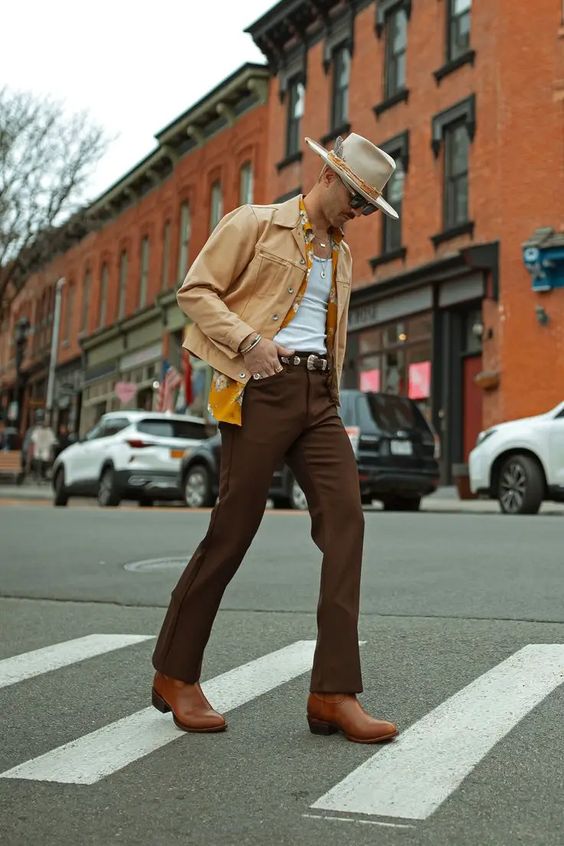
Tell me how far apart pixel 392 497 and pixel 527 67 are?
9.65 m

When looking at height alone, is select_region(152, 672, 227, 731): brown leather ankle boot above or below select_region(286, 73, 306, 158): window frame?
below

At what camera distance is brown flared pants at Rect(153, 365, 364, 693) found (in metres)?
3.82

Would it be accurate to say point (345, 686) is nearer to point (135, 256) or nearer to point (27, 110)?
point (27, 110)

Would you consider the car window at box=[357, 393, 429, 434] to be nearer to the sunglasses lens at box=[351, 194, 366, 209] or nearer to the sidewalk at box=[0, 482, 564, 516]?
the sidewalk at box=[0, 482, 564, 516]

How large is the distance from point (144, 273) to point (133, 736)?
37.7m

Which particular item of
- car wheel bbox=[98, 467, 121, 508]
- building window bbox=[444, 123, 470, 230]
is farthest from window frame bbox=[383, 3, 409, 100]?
car wheel bbox=[98, 467, 121, 508]

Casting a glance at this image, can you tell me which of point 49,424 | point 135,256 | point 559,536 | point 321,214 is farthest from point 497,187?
point 49,424

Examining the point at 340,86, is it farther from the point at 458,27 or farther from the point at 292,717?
the point at 292,717

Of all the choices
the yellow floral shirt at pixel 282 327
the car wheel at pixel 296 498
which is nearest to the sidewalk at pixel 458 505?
the car wheel at pixel 296 498

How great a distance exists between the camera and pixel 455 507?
17344mm

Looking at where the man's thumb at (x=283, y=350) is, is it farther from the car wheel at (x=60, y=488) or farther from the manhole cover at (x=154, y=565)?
the car wheel at (x=60, y=488)

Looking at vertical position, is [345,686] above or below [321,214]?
below

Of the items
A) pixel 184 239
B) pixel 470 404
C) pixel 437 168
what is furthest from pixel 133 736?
pixel 184 239

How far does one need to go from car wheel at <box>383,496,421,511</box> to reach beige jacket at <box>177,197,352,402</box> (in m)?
13.0
